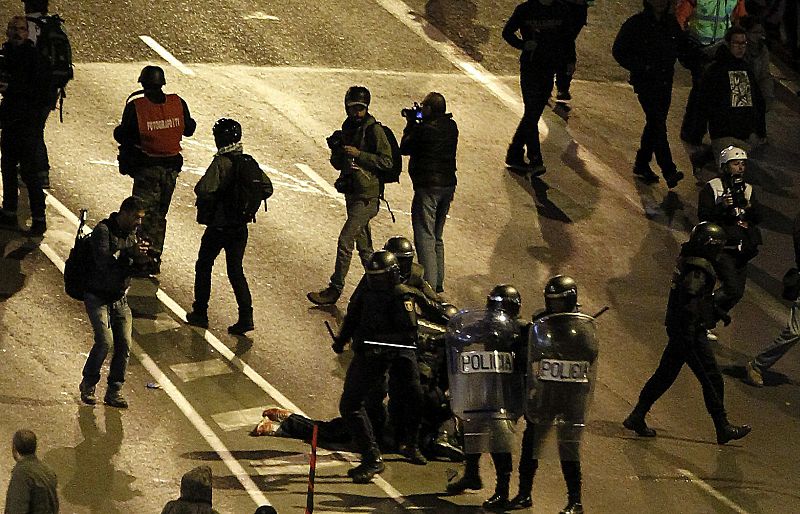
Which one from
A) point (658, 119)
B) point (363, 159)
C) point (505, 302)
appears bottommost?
point (658, 119)

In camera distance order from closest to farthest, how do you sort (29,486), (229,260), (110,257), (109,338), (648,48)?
(29,486), (110,257), (109,338), (229,260), (648,48)

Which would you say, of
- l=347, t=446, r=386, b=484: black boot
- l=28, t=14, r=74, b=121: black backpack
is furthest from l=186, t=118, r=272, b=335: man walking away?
l=347, t=446, r=386, b=484: black boot

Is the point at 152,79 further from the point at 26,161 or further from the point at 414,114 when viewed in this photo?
the point at 414,114

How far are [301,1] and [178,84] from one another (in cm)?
385

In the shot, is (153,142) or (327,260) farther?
(327,260)

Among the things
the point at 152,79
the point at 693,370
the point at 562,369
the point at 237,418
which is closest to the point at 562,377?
the point at 562,369

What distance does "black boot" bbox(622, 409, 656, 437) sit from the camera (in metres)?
14.7

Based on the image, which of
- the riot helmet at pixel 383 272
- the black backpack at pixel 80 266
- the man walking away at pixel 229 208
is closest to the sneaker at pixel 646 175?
the man walking away at pixel 229 208

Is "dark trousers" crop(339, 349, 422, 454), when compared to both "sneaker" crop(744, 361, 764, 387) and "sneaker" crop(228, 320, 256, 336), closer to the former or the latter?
"sneaker" crop(228, 320, 256, 336)

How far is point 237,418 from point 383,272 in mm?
2119

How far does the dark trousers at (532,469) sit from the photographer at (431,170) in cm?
413

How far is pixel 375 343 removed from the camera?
42.3 ft

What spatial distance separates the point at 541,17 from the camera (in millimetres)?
19531

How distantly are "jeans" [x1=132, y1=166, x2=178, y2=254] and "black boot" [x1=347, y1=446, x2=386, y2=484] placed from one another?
3.92 meters
